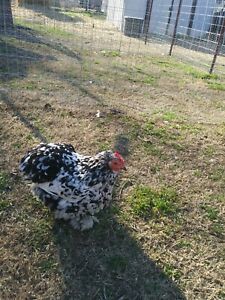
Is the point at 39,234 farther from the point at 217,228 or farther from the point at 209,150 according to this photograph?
the point at 209,150

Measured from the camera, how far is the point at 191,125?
487 cm

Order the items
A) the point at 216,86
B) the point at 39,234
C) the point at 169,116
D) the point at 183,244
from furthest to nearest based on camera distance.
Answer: the point at 216,86, the point at 169,116, the point at 183,244, the point at 39,234

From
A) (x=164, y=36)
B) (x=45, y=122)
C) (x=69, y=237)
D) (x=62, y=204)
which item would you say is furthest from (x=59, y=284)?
(x=164, y=36)

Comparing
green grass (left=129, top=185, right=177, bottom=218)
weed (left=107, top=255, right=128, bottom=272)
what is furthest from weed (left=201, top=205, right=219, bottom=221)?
weed (left=107, top=255, right=128, bottom=272)

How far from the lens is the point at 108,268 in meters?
2.47

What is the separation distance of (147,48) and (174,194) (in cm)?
826

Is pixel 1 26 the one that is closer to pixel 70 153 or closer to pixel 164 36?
pixel 164 36

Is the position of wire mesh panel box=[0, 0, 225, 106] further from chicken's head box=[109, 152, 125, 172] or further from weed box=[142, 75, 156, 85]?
chicken's head box=[109, 152, 125, 172]

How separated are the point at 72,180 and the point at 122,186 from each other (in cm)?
89

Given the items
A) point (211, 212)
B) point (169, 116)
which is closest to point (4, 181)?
point (211, 212)

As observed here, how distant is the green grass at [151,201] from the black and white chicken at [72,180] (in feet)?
1.58

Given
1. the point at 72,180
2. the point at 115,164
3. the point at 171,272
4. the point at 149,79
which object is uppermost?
the point at 115,164

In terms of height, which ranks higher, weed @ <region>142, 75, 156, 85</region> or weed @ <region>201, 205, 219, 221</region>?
weed @ <region>142, 75, 156, 85</region>

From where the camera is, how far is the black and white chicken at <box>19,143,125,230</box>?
252cm
